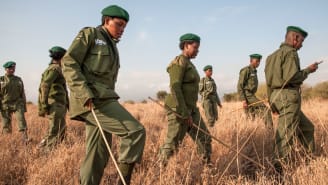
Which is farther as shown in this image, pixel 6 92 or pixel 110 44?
pixel 6 92

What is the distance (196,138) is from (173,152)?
0.39 m

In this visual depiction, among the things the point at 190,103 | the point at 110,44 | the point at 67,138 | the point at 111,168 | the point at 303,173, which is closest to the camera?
the point at 110,44

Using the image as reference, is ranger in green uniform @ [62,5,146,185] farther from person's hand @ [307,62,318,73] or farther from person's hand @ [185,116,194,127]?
person's hand @ [307,62,318,73]

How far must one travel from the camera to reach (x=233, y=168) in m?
5.08

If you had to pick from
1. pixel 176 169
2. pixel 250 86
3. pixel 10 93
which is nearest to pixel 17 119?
pixel 10 93

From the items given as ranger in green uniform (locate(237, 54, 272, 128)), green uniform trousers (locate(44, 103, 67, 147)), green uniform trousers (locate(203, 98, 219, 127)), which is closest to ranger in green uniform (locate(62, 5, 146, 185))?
green uniform trousers (locate(44, 103, 67, 147))

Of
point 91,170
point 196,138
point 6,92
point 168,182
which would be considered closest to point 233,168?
point 196,138

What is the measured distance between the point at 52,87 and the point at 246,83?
15.9ft

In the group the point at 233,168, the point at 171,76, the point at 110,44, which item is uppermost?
the point at 110,44

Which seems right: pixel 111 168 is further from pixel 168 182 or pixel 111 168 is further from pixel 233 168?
pixel 233 168

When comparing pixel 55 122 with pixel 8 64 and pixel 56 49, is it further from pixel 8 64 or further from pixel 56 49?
pixel 8 64

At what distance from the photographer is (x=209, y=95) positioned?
464 inches

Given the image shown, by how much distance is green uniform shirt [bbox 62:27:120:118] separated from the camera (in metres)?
3.29

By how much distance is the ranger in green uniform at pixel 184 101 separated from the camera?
5.07 m
